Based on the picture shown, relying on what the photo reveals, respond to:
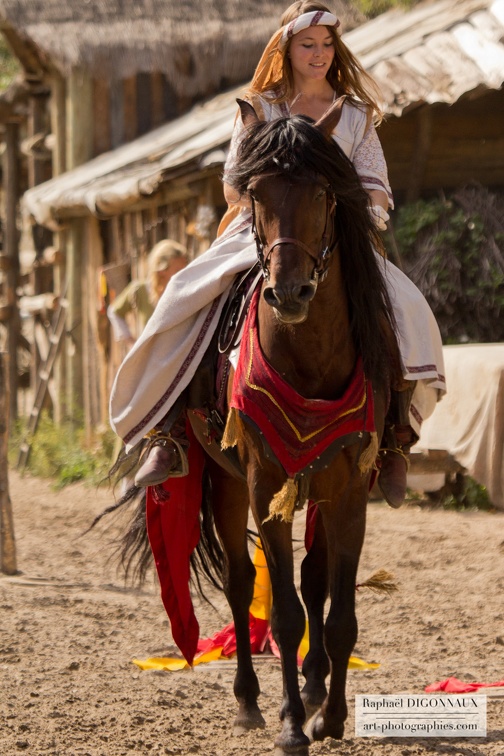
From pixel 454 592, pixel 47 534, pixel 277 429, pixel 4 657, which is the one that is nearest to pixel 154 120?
pixel 47 534

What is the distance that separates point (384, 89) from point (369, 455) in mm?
6069

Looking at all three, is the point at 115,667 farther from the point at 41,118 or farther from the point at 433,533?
the point at 41,118

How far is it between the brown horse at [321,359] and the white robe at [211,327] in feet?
0.63

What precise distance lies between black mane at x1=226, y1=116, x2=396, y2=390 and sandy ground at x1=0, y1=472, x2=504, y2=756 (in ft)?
4.99

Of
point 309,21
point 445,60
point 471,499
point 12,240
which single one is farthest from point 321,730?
point 12,240

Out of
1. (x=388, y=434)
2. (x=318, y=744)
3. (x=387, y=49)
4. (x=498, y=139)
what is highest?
(x=387, y=49)

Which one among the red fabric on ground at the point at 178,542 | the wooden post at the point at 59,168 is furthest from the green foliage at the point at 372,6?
the red fabric on ground at the point at 178,542

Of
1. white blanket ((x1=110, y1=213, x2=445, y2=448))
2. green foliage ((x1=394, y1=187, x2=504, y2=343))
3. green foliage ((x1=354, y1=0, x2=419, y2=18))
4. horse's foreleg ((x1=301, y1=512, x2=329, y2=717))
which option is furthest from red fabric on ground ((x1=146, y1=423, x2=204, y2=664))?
green foliage ((x1=354, y1=0, x2=419, y2=18))

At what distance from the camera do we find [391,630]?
20.5 ft

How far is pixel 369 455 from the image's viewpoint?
13.9ft

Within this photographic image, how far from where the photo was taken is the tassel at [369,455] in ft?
13.9

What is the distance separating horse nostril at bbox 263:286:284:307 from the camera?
365cm

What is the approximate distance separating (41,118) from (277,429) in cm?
1380

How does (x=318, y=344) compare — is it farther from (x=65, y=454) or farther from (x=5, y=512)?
(x=65, y=454)
